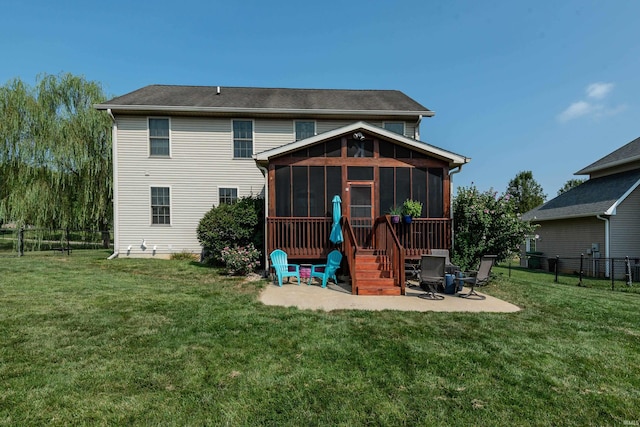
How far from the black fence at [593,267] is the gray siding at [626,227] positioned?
54cm

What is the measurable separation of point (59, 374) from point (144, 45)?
14.3 metres

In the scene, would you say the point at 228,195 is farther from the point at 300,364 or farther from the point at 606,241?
the point at 606,241

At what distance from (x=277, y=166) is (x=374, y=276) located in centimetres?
452

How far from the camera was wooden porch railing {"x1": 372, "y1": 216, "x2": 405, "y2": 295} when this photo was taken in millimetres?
7551

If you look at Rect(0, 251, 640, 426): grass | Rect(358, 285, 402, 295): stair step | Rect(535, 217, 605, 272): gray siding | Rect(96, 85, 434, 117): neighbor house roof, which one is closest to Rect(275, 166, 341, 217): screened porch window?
Rect(358, 285, 402, 295): stair step

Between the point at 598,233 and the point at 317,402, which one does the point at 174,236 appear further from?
the point at 598,233

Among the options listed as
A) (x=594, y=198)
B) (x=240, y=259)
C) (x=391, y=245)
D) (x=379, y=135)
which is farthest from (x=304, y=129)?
(x=594, y=198)

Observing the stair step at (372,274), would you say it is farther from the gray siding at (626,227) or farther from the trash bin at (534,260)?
the trash bin at (534,260)

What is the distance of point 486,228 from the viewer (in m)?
9.42

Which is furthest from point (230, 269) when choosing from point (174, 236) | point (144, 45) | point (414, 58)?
point (414, 58)

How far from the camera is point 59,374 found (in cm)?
323

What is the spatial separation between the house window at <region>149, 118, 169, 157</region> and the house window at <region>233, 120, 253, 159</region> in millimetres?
2795

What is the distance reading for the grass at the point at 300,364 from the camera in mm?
2744

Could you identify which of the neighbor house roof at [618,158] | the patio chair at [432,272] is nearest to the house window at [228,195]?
the patio chair at [432,272]
